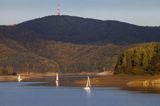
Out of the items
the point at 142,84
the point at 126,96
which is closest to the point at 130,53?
the point at 142,84

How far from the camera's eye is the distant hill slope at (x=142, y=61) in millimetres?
127363

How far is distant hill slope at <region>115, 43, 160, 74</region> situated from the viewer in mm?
127363

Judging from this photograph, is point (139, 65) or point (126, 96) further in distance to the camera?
point (139, 65)

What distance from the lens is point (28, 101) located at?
7900cm

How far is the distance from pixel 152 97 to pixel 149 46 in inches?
2292

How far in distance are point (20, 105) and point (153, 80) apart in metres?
41.1

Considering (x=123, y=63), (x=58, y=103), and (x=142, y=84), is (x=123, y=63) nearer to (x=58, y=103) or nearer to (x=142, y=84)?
(x=142, y=84)

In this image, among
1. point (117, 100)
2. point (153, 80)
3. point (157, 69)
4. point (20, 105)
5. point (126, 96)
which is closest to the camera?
point (20, 105)

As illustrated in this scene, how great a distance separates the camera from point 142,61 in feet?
434

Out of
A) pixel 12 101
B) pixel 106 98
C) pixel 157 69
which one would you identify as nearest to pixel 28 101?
pixel 12 101

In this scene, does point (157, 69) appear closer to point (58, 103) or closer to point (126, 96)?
point (126, 96)

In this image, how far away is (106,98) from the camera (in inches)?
3211

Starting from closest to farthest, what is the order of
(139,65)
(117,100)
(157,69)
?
(117,100) → (157,69) → (139,65)

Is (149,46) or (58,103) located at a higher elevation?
(149,46)
